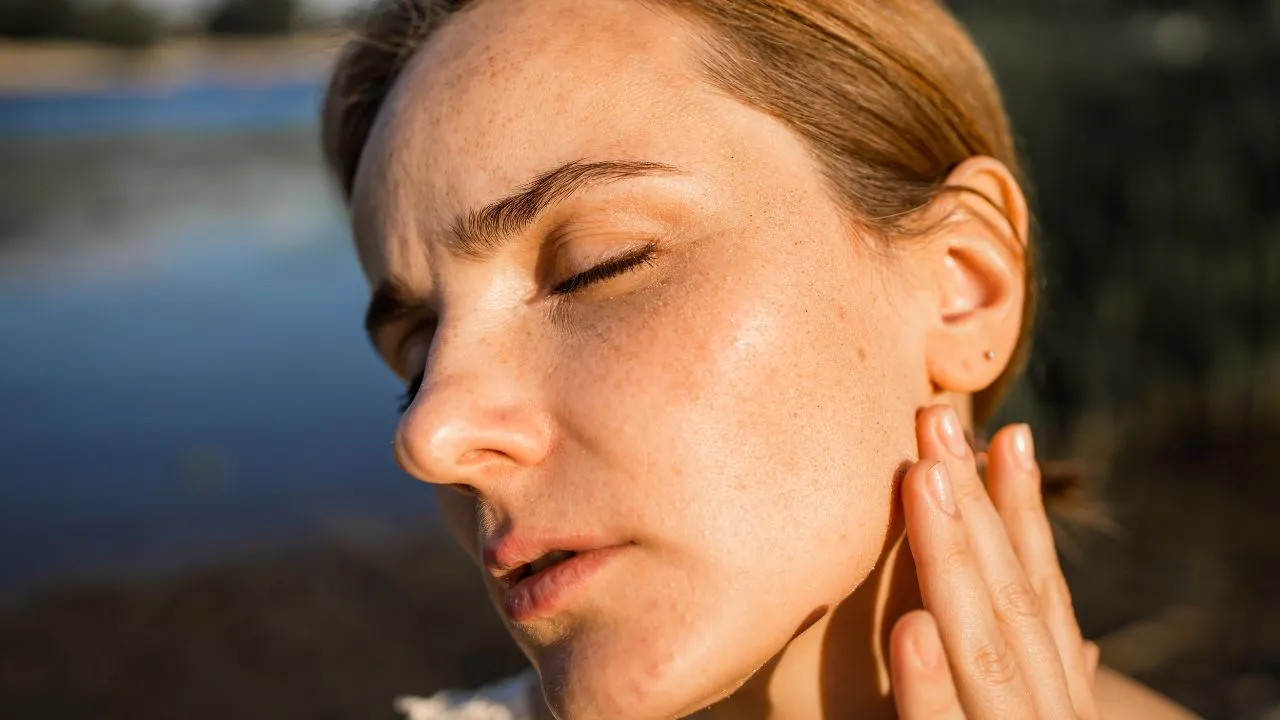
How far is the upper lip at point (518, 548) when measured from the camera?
1.48m

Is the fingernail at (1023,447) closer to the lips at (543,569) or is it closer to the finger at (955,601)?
the finger at (955,601)

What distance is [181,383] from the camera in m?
8.05

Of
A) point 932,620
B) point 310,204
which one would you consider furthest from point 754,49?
point 310,204

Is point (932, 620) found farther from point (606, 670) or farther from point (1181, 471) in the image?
point (1181, 471)

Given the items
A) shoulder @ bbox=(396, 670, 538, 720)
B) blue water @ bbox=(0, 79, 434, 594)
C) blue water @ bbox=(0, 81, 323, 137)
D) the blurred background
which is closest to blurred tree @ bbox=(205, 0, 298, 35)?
blue water @ bbox=(0, 81, 323, 137)

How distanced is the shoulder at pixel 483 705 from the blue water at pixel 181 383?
394cm

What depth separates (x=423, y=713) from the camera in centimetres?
232

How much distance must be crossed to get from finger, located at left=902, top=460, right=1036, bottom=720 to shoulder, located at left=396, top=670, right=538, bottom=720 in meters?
1.06

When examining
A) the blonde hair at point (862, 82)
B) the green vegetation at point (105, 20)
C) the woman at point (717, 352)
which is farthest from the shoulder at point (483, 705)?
the green vegetation at point (105, 20)

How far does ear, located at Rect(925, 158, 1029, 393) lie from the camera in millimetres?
1753

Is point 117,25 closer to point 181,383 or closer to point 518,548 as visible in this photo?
point 181,383

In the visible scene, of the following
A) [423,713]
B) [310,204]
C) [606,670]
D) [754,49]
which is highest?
[754,49]

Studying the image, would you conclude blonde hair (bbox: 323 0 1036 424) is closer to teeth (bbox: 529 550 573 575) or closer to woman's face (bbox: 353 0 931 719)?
woman's face (bbox: 353 0 931 719)

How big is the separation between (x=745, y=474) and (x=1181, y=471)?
531cm
